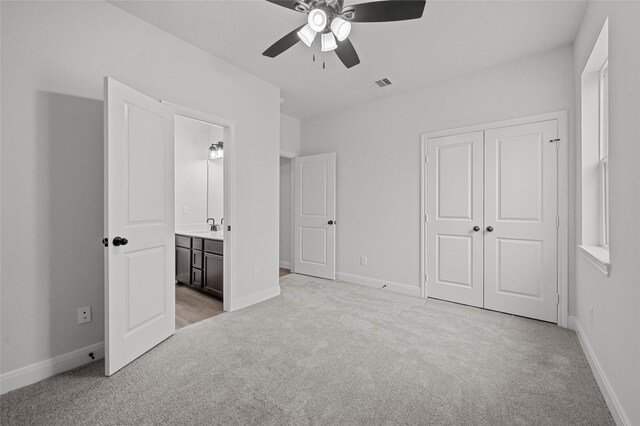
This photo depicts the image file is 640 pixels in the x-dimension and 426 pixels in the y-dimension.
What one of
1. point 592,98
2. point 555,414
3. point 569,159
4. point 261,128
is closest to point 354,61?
point 261,128

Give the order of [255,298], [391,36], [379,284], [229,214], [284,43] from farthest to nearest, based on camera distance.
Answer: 1. [379,284]
2. [255,298]
3. [229,214]
4. [391,36]
5. [284,43]

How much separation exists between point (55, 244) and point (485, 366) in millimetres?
3142

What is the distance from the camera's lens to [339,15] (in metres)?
2.04

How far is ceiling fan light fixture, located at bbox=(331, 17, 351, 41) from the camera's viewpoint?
1975 mm

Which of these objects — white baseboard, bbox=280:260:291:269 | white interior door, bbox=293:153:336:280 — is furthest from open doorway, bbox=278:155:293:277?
white interior door, bbox=293:153:336:280

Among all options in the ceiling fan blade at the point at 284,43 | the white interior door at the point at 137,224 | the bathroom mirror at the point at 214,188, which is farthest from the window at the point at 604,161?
the bathroom mirror at the point at 214,188

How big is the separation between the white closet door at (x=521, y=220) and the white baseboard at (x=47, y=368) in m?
3.76

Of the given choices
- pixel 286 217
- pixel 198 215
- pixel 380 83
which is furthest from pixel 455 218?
pixel 198 215

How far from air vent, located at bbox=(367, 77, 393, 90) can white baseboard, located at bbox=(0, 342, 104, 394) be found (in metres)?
3.78

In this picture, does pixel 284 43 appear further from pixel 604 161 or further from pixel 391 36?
pixel 604 161

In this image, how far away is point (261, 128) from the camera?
3.58m

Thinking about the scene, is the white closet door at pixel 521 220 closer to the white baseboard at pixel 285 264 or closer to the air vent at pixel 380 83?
the air vent at pixel 380 83

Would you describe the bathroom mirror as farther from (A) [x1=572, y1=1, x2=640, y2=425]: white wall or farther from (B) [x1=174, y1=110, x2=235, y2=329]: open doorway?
(A) [x1=572, y1=1, x2=640, y2=425]: white wall

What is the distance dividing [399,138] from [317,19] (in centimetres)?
226
